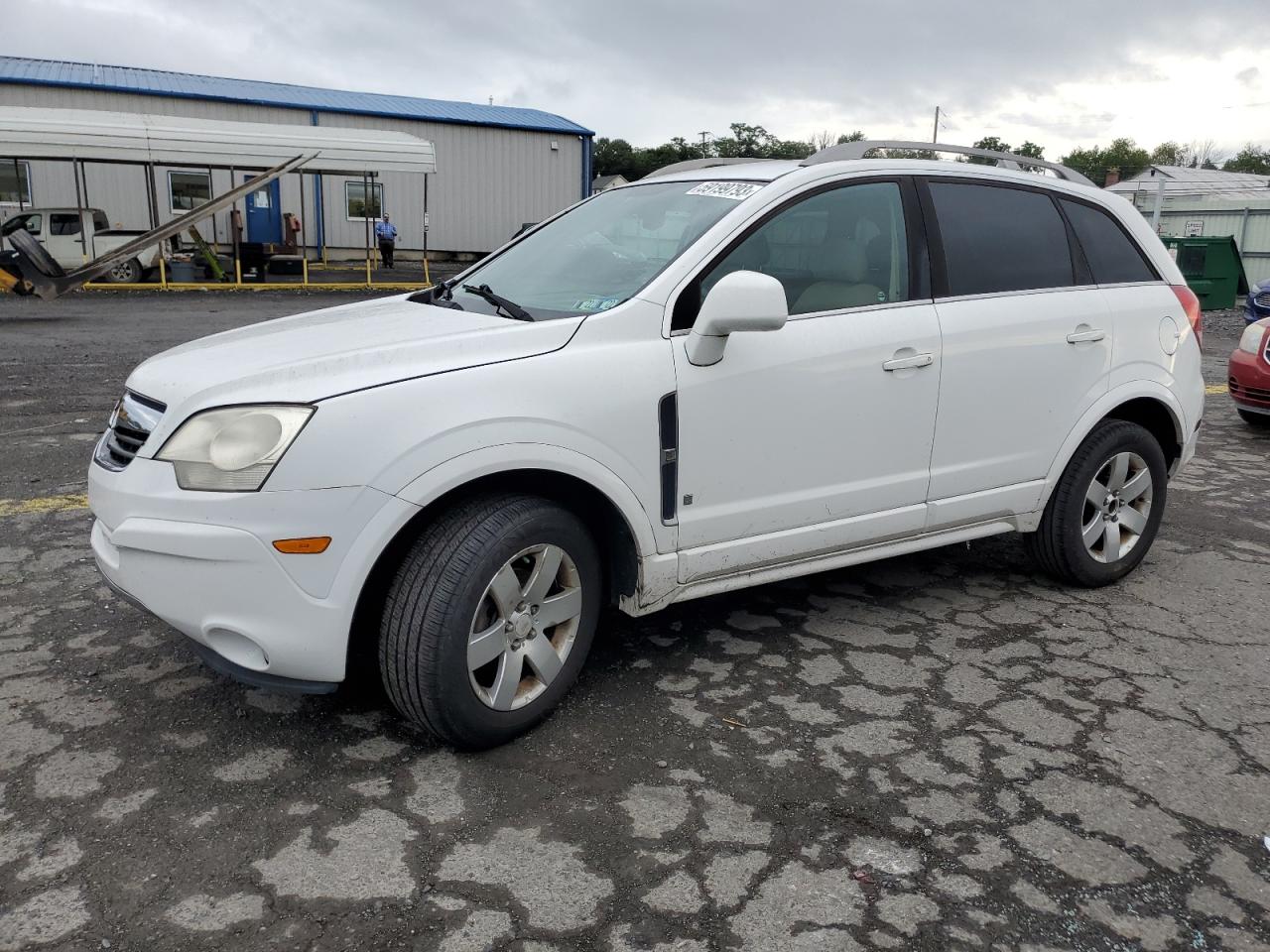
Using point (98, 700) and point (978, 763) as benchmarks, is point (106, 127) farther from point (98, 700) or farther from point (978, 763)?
point (978, 763)

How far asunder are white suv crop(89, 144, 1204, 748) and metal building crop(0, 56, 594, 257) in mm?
23926

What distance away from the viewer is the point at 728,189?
3656 mm

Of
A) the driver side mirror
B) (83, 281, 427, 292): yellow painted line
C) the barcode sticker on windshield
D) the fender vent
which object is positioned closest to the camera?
the driver side mirror

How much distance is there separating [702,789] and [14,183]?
2866cm

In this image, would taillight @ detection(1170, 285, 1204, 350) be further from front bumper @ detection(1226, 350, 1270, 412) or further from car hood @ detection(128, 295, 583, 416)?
front bumper @ detection(1226, 350, 1270, 412)

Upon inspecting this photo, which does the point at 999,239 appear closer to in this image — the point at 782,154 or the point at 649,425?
the point at 649,425

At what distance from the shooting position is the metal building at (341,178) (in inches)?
1022

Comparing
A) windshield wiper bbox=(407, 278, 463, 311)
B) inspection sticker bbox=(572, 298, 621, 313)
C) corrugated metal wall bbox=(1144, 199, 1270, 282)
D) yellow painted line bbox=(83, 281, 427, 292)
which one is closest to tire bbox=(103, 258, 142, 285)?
yellow painted line bbox=(83, 281, 427, 292)

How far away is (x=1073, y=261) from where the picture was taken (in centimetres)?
428

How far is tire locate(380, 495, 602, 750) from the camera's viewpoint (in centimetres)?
277

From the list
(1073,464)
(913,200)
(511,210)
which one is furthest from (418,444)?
(511,210)

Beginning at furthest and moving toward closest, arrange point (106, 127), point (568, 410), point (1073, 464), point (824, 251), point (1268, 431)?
point (106, 127)
point (1268, 431)
point (1073, 464)
point (824, 251)
point (568, 410)

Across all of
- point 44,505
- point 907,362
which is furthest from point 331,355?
point 44,505

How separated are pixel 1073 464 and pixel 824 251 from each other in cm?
148
